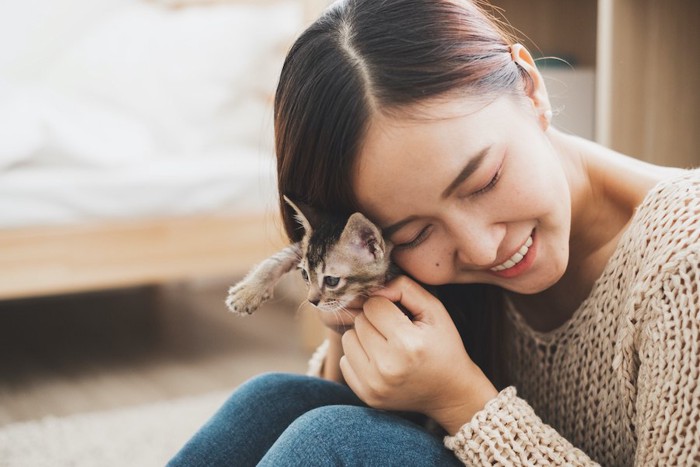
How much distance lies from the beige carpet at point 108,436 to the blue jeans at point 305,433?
73cm

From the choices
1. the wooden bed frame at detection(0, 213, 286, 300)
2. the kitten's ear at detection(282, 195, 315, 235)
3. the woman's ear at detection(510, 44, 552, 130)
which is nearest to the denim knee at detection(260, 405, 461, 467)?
the kitten's ear at detection(282, 195, 315, 235)

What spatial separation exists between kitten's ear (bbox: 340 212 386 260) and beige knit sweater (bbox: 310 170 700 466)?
230 mm

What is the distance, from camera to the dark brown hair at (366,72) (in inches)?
35.4

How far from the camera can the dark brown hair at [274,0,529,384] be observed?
899mm

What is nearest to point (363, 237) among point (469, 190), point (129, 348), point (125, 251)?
point (469, 190)

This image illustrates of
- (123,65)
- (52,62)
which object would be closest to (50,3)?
(52,62)

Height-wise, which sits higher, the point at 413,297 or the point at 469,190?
the point at 469,190

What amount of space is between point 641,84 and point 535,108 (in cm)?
67

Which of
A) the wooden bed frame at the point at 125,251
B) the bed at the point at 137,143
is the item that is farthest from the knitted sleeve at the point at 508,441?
the wooden bed frame at the point at 125,251

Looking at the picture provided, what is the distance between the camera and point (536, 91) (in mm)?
982

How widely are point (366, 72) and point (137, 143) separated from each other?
1.54m

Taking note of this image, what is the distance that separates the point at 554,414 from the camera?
112 centimetres

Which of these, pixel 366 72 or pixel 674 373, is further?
pixel 366 72

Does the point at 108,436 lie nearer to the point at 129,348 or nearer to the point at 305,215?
the point at 129,348
